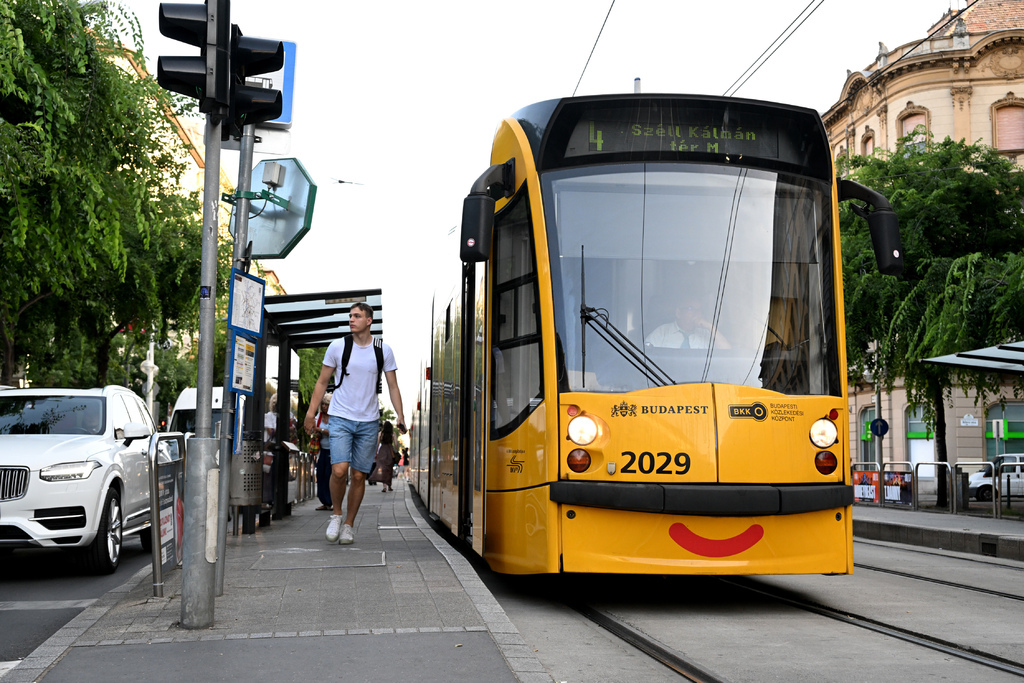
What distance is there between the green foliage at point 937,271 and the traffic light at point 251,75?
558 inches

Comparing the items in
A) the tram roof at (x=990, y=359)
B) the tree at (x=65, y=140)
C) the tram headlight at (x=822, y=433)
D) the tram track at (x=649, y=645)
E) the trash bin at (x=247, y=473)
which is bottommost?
the tram track at (x=649, y=645)

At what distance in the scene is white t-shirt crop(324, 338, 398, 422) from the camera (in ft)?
32.6

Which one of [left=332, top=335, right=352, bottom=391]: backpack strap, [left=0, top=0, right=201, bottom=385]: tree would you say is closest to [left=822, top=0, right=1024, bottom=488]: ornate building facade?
[left=0, top=0, right=201, bottom=385]: tree

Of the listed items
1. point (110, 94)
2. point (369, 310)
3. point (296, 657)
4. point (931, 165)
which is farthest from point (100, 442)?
point (931, 165)

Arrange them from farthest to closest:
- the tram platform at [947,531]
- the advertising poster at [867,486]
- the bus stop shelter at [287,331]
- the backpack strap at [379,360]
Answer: the advertising poster at [867,486] → the tram platform at [947,531] → the bus stop shelter at [287,331] → the backpack strap at [379,360]

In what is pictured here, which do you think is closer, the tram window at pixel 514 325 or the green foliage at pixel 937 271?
the tram window at pixel 514 325

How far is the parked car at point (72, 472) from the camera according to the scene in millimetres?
9227

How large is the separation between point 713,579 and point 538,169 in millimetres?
3864

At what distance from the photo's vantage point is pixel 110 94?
1212 centimetres

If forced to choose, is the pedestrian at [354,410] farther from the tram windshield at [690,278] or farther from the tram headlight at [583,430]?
the tram headlight at [583,430]

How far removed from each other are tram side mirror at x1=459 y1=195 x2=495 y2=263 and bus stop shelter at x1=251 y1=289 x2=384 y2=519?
5.54 m

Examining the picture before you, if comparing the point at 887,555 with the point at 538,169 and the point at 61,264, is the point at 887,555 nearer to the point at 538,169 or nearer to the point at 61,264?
the point at 538,169

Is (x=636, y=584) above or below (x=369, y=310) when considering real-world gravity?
below

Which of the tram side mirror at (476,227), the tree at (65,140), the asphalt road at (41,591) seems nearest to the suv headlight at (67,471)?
the asphalt road at (41,591)
